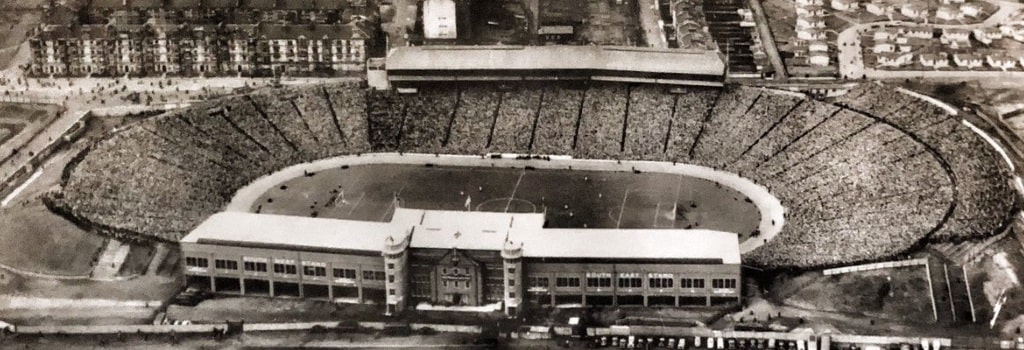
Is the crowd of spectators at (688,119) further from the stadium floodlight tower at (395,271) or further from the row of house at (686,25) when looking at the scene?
the stadium floodlight tower at (395,271)

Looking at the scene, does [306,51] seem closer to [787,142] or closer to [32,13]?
[32,13]

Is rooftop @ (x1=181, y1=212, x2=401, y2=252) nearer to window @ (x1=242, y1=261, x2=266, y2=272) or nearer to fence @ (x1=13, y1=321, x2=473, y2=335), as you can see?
window @ (x1=242, y1=261, x2=266, y2=272)

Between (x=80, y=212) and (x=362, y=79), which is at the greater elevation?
(x=362, y=79)

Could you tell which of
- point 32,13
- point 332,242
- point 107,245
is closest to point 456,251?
point 332,242

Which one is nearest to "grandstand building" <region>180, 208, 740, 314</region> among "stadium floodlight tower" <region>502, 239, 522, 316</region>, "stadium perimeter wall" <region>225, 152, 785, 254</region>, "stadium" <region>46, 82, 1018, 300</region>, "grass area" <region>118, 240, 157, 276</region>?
"stadium floodlight tower" <region>502, 239, 522, 316</region>

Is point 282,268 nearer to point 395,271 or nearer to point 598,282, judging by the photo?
point 395,271

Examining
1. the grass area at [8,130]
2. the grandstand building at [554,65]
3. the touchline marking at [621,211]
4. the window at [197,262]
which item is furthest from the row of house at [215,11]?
the window at [197,262]
